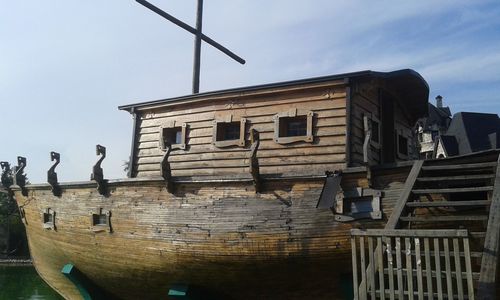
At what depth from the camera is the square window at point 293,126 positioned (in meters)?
8.88

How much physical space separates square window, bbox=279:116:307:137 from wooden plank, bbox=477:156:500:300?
4045 mm

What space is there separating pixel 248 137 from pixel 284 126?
0.76m

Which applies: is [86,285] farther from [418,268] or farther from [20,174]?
[418,268]

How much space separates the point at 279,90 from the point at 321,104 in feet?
2.92

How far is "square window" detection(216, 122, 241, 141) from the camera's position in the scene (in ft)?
31.4

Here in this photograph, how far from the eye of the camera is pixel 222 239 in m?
8.25

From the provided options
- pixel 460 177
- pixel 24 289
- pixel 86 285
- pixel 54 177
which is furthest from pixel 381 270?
pixel 24 289

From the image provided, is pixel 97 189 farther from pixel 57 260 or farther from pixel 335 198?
pixel 335 198

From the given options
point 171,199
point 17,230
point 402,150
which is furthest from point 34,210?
point 17,230

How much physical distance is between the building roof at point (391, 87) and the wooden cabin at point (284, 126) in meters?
0.02

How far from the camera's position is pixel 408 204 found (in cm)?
599

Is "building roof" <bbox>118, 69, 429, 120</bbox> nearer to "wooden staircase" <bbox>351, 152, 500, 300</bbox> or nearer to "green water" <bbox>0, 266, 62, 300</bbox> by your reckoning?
"wooden staircase" <bbox>351, 152, 500, 300</bbox>

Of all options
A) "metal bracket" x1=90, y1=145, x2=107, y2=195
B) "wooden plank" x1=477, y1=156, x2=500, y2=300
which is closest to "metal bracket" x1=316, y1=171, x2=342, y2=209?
"wooden plank" x1=477, y1=156, x2=500, y2=300

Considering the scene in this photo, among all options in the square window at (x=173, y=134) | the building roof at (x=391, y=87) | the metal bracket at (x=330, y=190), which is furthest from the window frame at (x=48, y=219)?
the metal bracket at (x=330, y=190)
